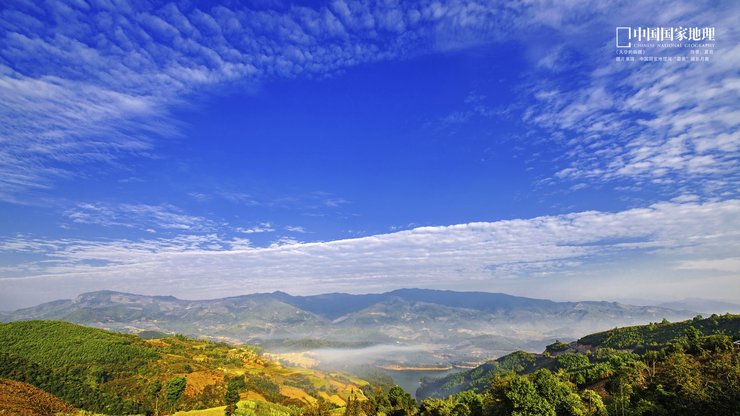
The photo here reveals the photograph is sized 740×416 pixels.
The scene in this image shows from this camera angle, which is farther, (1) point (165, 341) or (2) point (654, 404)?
(1) point (165, 341)

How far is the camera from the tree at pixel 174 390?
305 ft

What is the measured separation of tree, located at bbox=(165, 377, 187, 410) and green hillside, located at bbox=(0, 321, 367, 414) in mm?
222

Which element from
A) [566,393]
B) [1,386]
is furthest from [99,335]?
[566,393]

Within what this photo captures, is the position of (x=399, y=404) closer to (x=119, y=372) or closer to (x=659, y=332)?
(x=119, y=372)

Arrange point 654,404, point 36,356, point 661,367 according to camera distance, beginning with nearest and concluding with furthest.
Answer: point 654,404
point 661,367
point 36,356

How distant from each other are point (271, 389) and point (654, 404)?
344 feet

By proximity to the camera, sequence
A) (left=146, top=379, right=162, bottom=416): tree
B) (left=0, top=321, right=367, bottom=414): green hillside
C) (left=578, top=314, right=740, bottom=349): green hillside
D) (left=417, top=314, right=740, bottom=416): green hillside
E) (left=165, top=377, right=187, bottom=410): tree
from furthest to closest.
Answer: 1. (left=578, top=314, right=740, bottom=349): green hillside
2. (left=146, top=379, right=162, bottom=416): tree
3. (left=165, top=377, right=187, bottom=410): tree
4. (left=0, top=321, right=367, bottom=414): green hillside
5. (left=417, top=314, right=740, bottom=416): green hillside

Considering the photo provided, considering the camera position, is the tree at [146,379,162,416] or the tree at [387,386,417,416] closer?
the tree at [387,386,417,416]

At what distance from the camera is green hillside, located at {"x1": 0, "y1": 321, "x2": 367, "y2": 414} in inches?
3519

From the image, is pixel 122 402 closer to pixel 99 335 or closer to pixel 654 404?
pixel 99 335

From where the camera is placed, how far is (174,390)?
313 ft

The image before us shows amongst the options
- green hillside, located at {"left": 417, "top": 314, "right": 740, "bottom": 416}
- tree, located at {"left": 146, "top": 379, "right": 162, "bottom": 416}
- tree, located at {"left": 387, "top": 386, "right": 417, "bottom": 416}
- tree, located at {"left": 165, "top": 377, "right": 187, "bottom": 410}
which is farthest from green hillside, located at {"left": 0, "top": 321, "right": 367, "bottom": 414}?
green hillside, located at {"left": 417, "top": 314, "right": 740, "bottom": 416}

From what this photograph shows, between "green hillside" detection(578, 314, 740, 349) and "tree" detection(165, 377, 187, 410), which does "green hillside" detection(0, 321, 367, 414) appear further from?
"green hillside" detection(578, 314, 740, 349)

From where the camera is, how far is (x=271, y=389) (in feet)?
400
